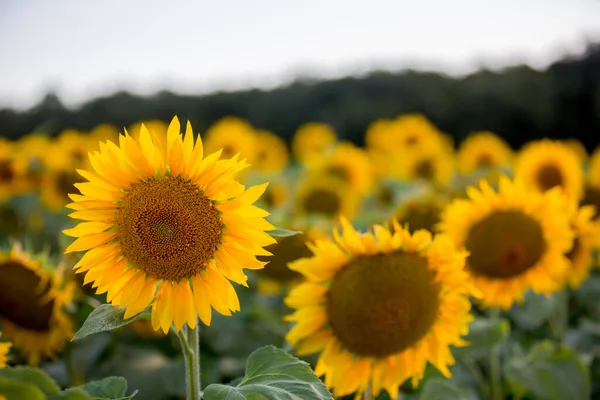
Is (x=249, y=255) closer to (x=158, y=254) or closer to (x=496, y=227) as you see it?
(x=158, y=254)

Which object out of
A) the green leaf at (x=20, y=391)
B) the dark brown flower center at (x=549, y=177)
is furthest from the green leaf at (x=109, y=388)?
the dark brown flower center at (x=549, y=177)

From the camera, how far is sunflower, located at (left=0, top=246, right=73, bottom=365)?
257 centimetres

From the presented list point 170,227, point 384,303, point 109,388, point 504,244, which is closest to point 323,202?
point 504,244

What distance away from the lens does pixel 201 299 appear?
162cm

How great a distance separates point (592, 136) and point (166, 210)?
14.2 meters

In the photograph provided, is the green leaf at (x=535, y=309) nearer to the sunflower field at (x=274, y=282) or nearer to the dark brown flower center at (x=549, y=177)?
the sunflower field at (x=274, y=282)

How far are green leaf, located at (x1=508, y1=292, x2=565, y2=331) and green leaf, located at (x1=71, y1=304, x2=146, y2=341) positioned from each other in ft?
10.5

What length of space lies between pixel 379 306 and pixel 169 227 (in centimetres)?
77

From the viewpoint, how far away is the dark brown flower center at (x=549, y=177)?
4.80 meters

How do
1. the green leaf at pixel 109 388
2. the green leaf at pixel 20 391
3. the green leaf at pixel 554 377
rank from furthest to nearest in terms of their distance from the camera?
the green leaf at pixel 554 377, the green leaf at pixel 109 388, the green leaf at pixel 20 391

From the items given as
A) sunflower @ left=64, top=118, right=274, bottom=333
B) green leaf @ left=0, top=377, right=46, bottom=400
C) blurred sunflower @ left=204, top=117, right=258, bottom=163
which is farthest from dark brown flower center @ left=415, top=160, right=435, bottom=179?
green leaf @ left=0, top=377, right=46, bottom=400

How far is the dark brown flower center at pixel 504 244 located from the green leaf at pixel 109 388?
65.8 inches

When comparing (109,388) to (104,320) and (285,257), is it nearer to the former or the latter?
(104,320)

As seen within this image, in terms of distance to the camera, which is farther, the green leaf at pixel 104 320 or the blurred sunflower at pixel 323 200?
the blurred sunflower at pixel 323 200
